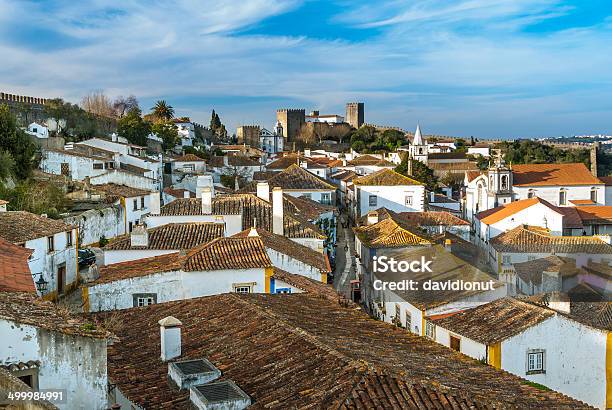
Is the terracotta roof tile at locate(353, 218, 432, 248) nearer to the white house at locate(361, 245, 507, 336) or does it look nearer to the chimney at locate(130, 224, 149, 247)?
the white house at locate(361, 245, 507, 336)

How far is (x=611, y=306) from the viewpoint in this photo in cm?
2111

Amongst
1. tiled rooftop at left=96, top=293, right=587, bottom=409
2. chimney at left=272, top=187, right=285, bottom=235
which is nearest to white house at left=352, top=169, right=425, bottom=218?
chimney at left=272, top=187, right=285, bottom=235

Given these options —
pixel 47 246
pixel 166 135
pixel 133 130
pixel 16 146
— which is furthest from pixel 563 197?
pixel 47 246

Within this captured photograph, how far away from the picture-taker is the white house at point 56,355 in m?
7.71

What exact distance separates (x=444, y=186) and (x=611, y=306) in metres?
56.0

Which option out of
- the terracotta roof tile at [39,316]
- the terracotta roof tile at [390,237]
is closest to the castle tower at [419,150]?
the terracotta roof tile at [390,237]

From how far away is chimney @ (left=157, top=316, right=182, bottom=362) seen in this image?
10.3m

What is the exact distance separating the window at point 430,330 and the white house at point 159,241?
7.25 m

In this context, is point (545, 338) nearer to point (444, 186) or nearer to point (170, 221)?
point (170, 221)

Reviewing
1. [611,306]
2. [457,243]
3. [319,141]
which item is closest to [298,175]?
[457,243]

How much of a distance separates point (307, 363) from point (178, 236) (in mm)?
13093

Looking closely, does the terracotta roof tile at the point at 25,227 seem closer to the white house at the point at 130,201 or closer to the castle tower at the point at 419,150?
the white house at the point at 130,201

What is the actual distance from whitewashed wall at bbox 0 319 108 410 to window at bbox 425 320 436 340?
39.6 ft

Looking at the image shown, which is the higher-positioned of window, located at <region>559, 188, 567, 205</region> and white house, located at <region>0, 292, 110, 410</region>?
white house, located at <region>0, 292, 110, 410</region>
